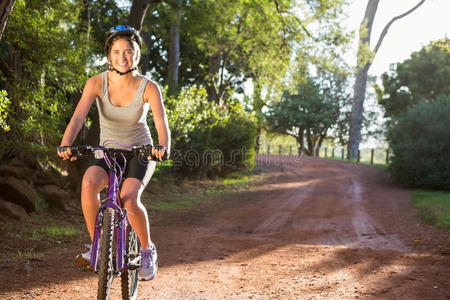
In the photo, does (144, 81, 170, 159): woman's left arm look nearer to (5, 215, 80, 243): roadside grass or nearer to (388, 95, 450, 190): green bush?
(5, 215, 80, 243): roadside grass

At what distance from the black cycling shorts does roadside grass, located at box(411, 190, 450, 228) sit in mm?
8198

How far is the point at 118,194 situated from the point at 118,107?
29.9 inches

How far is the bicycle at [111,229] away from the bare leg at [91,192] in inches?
3.1

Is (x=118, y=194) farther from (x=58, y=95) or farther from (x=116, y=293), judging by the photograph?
(x=58, y=95)

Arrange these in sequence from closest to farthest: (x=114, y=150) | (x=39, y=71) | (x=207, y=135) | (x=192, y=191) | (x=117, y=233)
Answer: (x=114, y=150) → (x=117, y=233) → (x=39, y=71) → (x=192, y=191) → (x=207, y=135)

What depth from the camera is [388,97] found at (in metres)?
35.2

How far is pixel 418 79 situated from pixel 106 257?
3368cm

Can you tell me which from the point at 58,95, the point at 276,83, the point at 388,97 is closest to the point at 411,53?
the point at 388,97

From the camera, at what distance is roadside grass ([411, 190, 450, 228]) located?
10.4 metres

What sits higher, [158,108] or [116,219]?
[158,108]

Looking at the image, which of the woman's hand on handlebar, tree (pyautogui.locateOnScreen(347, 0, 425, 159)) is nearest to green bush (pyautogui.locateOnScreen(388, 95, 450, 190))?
the woman's hand on handlebar

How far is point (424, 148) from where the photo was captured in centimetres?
1711

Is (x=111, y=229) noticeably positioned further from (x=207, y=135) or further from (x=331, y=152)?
(x=331, y=152)

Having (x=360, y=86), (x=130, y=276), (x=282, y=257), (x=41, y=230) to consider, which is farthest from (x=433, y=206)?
(x=360, y=86)
